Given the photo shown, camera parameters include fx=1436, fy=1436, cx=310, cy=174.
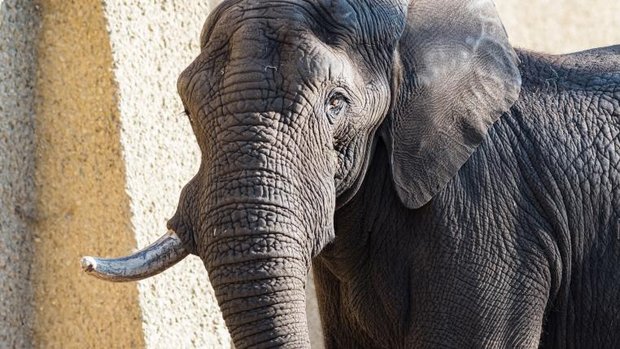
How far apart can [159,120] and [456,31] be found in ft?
7.29

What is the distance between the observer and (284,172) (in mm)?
4836

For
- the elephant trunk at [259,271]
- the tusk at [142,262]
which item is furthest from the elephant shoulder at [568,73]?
the tusk at [142,262]

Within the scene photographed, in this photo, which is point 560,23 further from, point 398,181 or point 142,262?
point 142,262

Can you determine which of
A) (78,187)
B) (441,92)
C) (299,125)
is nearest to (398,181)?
(441,92)

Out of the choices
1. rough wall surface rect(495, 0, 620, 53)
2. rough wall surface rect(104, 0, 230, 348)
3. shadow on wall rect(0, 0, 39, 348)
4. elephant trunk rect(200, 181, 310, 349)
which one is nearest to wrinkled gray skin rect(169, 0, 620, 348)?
elephant trunk rect(200, 181, 310, 349)

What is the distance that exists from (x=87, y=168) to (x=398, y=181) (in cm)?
228

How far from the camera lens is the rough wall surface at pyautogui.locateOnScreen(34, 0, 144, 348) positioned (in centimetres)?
702

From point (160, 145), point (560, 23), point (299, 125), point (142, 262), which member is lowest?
point (142, 262)

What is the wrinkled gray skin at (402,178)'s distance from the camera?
482 centimetres

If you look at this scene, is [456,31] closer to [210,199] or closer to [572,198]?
[572,198]

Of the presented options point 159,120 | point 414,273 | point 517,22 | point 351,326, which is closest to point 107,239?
point 159,120

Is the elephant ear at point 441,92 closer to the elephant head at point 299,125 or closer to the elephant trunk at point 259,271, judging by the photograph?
the elephant head at point 299,125

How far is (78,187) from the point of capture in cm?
715

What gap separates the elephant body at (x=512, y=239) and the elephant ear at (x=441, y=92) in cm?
8
